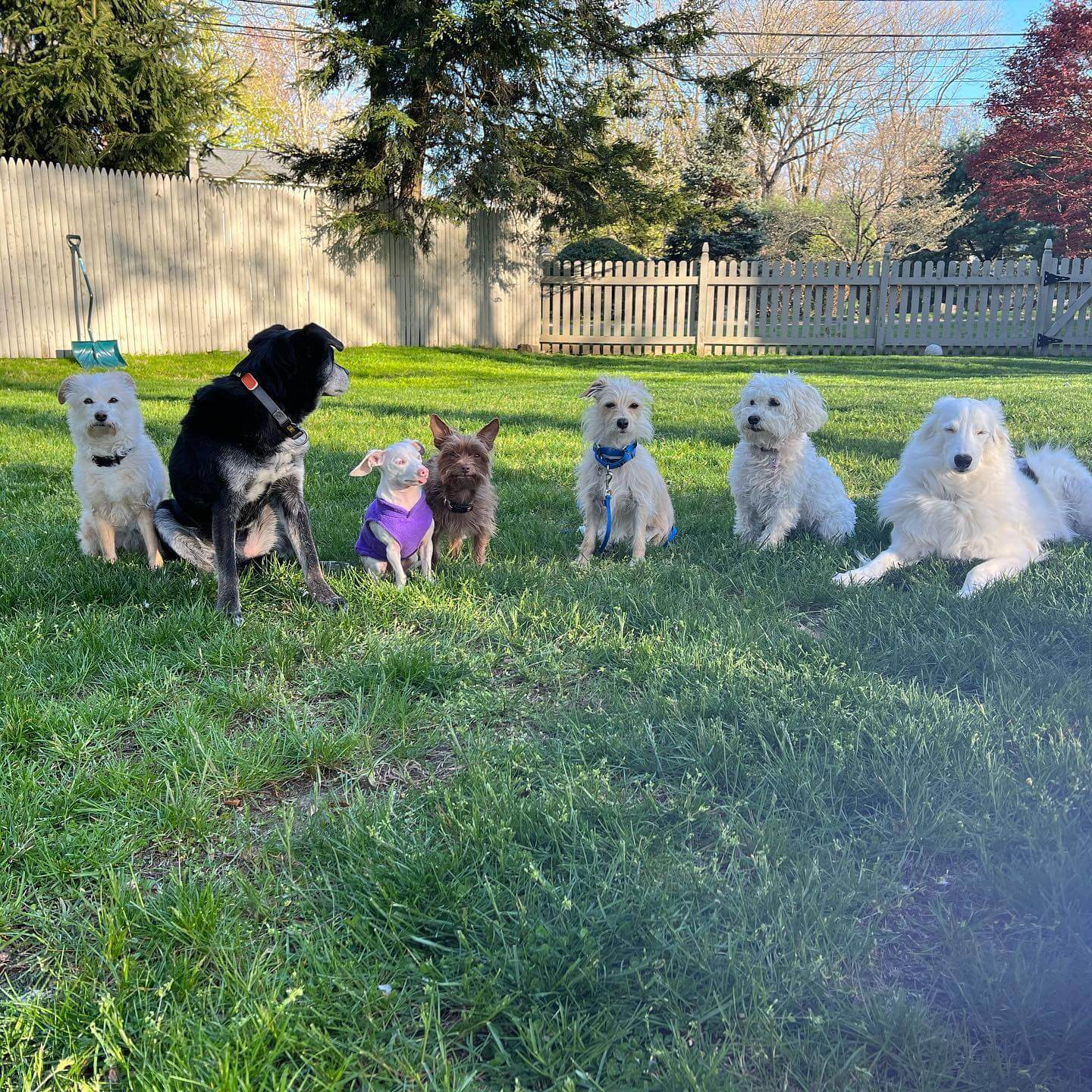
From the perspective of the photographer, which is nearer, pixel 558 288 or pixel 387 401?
pixel 387 401

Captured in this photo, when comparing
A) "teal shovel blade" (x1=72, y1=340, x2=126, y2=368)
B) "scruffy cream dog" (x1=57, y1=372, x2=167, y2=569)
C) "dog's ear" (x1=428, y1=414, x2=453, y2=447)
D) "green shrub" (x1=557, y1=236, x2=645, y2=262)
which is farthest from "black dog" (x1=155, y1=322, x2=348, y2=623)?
"green shrub" (x1=557, y1=236, x2=645, y2=262)

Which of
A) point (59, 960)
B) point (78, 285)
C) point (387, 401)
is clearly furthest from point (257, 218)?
point (59, 960)

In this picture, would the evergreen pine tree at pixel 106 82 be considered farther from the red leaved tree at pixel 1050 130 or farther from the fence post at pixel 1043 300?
the red leaved tree at pixel 1050 130

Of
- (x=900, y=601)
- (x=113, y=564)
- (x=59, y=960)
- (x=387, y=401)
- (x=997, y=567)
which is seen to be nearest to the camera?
(x=59, y=960)

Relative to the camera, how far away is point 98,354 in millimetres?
12953

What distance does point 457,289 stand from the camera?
19.7 meters

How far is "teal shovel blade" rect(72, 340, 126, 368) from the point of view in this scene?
12.8 metres

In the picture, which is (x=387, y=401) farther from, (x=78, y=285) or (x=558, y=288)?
(x=558, y=288)

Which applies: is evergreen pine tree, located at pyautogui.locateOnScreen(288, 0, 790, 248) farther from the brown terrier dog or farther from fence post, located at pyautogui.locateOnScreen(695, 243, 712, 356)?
the brown terrier dog

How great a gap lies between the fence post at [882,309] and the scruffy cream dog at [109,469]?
752 inches

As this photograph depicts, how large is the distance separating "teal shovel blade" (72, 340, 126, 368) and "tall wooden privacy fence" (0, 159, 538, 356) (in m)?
1.02

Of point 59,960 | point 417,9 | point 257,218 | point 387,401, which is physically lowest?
point 59,960

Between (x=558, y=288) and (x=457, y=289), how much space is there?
2807 millimetres

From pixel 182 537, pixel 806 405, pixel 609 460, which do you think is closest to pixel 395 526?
pixel 182 537
